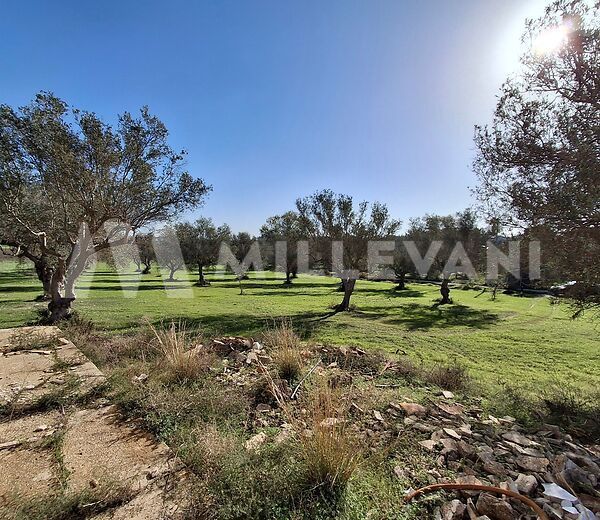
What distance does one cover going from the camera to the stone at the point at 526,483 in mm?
2080

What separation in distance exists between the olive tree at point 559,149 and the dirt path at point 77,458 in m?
5.56

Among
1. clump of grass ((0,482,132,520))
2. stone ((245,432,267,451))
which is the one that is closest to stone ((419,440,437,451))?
stone ((245,432,267,451))

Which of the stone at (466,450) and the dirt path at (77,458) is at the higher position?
the dirt path at (77,458)

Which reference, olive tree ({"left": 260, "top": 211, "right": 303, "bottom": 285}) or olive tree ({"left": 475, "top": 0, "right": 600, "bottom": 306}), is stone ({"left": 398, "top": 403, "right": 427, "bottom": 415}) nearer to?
olive tree ({"left": 475, "top": 0, "right": 600, "bottom": 306})

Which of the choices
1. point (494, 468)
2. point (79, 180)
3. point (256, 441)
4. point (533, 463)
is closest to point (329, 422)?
point (256, 441)

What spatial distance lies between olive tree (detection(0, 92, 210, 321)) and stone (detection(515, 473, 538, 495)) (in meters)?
9.57

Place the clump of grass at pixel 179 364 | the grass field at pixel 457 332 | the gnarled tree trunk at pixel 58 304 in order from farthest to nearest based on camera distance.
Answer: the gnarled tree trunk at pixel 58 304
the grass field at pixel 457 332
the clump of grass at pixel 179 364

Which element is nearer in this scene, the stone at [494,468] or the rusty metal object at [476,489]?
the rusty metal object at [476,489]

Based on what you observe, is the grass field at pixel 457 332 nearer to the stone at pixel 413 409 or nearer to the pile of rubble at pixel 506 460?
the pile of rubble at pixel 506 460

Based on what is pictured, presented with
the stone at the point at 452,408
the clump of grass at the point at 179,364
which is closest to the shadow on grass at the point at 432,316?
the stone at the point at 452,408

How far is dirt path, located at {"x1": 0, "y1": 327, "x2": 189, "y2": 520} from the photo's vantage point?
199 centimetres

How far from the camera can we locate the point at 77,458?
253 cm

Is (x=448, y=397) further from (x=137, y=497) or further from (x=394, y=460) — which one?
(x=137, y=497)

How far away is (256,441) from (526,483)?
211 cm
